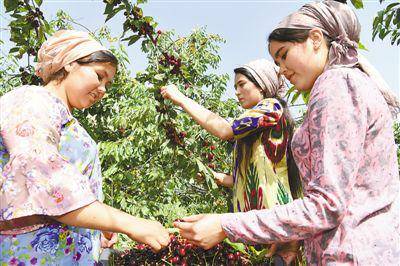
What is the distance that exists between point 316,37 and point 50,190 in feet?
3.05

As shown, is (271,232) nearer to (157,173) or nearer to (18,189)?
(18,189)

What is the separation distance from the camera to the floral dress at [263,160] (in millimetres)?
2174

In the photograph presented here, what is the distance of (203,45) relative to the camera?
10.1 metres

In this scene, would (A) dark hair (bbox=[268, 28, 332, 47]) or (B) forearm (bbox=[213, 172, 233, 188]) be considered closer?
(A) dark hair (bbox=[268, 28, 332, 47])

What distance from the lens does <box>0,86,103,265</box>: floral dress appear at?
1.16 meters

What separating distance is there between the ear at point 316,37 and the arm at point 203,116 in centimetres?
103

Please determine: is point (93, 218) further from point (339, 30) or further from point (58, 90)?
point (339, 30)

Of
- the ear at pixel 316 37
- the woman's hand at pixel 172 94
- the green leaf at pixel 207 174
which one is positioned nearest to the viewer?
the ear at pixel 316 37

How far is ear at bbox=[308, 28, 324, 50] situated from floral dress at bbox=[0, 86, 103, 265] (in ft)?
2.73

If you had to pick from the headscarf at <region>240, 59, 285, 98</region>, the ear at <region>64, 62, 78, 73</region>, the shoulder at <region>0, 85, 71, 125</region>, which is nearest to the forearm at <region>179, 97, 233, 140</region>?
the headscarf at <region>240, 59, 285, 98</region>

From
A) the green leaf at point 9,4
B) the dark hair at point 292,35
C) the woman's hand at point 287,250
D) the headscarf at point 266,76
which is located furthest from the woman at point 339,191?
the green leaf at point 9,4

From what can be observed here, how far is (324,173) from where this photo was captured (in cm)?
107

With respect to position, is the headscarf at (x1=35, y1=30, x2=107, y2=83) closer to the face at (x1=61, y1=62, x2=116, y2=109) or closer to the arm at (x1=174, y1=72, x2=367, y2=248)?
the face at (x1=61, y1=62, x2=116, y2=109)

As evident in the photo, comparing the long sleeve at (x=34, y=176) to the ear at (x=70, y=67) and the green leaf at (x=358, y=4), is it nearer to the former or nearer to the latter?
the ear at (x=70, y=67)
